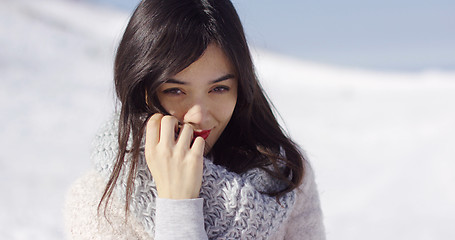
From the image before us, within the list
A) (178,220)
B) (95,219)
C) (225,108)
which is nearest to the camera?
(178,220)

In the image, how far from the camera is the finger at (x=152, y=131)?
3.82 feet

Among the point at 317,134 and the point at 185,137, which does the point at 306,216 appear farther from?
the point at 317,134

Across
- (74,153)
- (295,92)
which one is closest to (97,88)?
(74,153)

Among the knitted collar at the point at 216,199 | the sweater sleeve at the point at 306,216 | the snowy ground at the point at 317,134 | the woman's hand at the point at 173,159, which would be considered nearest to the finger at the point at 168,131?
the woman's hand at the point at 173,159

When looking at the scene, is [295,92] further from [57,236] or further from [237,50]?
[237,50]

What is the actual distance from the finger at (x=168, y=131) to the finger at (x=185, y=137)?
0.02m

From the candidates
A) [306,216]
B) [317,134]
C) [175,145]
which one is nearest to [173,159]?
[175,145]

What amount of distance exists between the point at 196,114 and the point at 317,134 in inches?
182

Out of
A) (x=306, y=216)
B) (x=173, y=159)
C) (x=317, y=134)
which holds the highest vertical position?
(x=317, y=134)

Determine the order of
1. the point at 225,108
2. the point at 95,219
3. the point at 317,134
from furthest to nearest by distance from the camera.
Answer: the point at 317,134 < the point at 225,108 < the point at 95,219

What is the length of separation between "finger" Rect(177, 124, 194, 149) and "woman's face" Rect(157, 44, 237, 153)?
7 cm

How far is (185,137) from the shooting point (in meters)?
1.17

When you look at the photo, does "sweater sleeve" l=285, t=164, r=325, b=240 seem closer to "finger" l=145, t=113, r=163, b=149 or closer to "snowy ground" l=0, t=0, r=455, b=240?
"snowy ground" l=0, t=0, r=455, b=240

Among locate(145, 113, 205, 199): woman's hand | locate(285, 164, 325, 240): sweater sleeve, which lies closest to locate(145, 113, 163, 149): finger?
locate(145, 113, 205, 199): woman's hand
